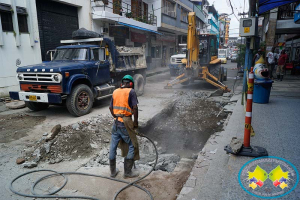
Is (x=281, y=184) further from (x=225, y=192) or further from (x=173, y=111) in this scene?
(x=173, y=111)

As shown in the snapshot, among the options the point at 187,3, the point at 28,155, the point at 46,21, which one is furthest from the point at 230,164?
the point at 187,3

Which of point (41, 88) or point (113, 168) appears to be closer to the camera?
point (113, 168)

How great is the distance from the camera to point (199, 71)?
36.9 ft

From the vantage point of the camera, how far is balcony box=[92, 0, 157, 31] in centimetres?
1395

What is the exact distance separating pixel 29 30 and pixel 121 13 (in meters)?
7.74

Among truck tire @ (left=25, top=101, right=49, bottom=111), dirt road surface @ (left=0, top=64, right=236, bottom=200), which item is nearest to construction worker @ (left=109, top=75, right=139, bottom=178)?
dirt road surface @ (left=0, top=64, right=236, bottom=200)

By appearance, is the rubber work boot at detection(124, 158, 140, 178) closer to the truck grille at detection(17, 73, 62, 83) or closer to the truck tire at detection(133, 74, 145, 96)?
the truck grille at detection(17, 73, 62, 83)

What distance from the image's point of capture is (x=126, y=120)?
3.47 m

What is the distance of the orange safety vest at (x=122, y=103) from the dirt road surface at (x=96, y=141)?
111 centimetres

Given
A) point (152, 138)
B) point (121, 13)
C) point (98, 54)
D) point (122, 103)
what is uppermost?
point (121, 13)

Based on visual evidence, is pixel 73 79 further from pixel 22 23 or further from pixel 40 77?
pixel 22 23

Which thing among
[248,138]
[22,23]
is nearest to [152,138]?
[248,138]

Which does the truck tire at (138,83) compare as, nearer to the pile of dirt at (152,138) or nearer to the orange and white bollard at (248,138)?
the pile of dirt at (152,138)

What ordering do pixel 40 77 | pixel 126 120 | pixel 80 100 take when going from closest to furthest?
pixel 126 120 → pixel 40 77 → pixel 80 100
